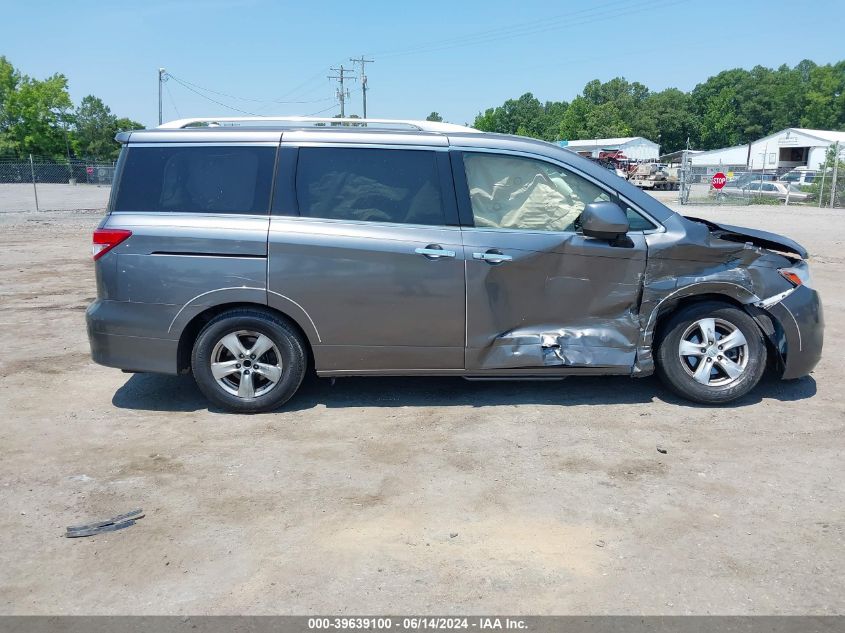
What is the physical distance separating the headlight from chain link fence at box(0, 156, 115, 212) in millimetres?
33405

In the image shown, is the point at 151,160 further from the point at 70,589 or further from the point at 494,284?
the point at 70,589

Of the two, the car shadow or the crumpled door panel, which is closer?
the crumpled door panel

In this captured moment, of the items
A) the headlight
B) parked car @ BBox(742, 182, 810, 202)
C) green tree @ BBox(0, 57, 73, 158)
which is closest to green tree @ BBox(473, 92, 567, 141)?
green tree @ BBox(0, 57, 73, 158)

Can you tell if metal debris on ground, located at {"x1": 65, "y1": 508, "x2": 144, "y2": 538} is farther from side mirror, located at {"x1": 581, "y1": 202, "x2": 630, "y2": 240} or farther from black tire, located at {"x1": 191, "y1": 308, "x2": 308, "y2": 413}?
side mirror, located at {"x1": 581, "y1": 202, "x2": 630, "y2": 240}

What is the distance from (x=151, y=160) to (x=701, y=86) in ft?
455

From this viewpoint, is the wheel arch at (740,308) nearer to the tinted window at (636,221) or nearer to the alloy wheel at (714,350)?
the alloy wheel at (714,350)

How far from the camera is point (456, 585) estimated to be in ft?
10.5

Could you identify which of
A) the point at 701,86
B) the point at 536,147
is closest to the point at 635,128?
the point at 701,86

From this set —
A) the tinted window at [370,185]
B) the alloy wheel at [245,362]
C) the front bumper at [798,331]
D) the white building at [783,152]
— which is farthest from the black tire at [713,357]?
the white building at [783,152]

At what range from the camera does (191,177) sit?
5.28 meters

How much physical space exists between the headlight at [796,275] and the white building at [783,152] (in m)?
67.9

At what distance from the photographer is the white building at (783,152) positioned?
7100cm

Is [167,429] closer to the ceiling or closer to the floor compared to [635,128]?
closer to the floor

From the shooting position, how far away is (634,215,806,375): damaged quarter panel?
5.28 meters
